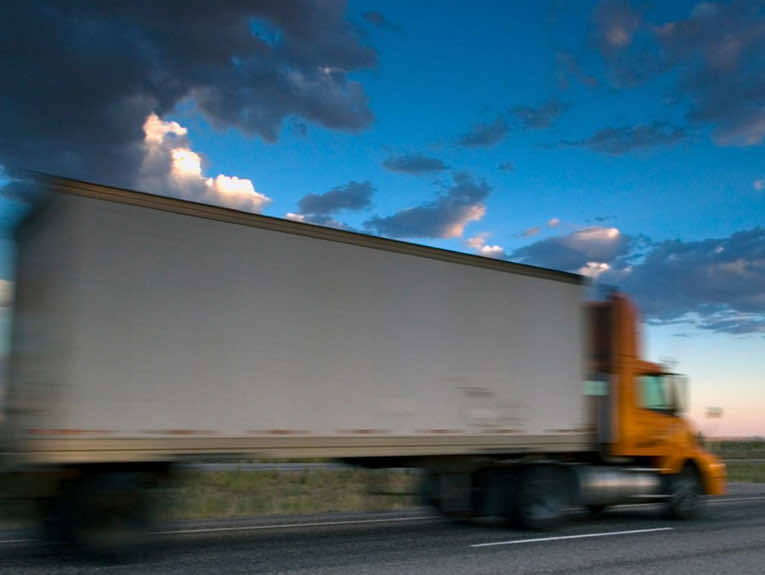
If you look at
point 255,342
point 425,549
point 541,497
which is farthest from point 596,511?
point 255,342

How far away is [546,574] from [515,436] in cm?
370

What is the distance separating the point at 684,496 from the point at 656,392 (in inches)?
70.3

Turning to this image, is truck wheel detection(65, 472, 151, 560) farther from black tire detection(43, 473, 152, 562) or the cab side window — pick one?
the cab side window

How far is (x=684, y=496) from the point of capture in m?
13.7

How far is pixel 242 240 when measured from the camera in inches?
365

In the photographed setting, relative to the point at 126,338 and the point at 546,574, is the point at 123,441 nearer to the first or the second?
the point at 126,338

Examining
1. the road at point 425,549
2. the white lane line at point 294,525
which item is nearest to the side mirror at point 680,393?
the road at point 425,549

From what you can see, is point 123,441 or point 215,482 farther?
point 215,482

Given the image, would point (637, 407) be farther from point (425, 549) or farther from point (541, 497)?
point (425, 549)

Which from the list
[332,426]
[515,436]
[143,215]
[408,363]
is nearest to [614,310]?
[515,436]

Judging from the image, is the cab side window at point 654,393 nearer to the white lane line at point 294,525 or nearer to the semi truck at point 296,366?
the semi truck at point 296,366

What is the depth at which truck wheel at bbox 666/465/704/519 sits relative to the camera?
13.6 meters

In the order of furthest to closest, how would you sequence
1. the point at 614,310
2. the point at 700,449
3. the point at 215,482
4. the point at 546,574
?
1. the point at 215,482
2. the point at 700,449
3. the point at 614,310
4. the point at 546,574

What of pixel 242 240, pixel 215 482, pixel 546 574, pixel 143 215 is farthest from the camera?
pixel 215 482
